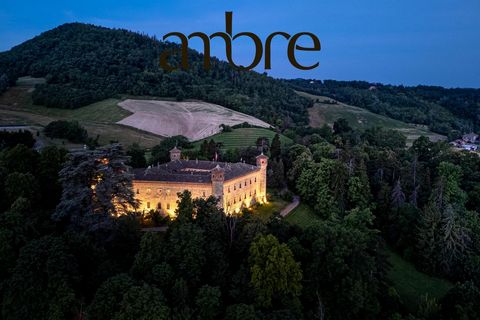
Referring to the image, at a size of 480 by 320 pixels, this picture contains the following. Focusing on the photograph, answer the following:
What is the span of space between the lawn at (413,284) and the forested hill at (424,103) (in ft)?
250

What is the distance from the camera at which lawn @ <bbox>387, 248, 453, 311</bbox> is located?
38.0m

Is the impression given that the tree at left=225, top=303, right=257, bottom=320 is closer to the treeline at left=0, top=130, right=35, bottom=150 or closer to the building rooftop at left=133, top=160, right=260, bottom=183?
the building rooftop at left=133, top=160, right=260, bottom=183

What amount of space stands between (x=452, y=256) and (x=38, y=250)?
39059mm

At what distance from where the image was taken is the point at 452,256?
42.2 m

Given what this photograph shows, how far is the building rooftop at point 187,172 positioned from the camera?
141 feet

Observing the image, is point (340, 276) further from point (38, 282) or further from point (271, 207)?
point (38, 282)

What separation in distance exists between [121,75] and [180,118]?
101 feet

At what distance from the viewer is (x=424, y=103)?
486 ft

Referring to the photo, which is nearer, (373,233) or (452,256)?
(373,233)

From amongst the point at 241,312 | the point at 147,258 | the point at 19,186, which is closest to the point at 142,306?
the point at 147,258

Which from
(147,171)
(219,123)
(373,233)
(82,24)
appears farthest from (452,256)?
(82,24)

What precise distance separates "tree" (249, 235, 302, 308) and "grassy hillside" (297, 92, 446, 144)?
89.2m

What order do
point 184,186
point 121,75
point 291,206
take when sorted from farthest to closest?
point 121,75
point 291,206
point 184,186

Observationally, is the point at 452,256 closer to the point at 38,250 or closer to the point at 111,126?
the point at 38,250
